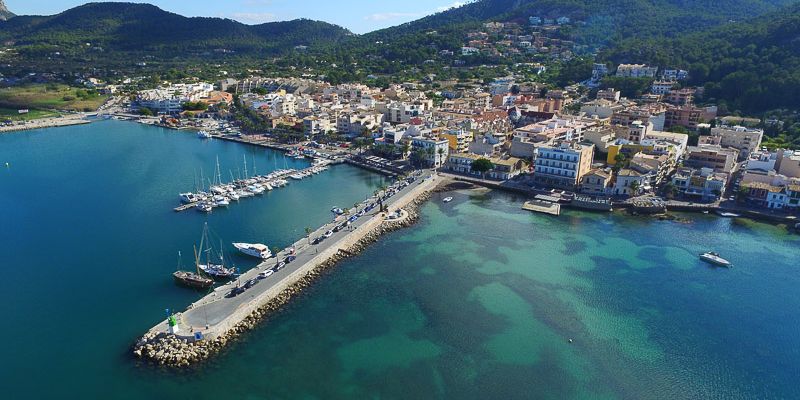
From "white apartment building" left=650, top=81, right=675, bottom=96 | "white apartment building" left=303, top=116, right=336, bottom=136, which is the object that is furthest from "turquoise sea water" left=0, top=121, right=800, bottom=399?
"white apartment building" left=650, top=81, right=675, bottom=96

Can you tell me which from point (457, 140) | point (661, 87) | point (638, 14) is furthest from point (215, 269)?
point (638, 14)

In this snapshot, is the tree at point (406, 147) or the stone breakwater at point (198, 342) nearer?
the stone breakwater at point (198, 342)

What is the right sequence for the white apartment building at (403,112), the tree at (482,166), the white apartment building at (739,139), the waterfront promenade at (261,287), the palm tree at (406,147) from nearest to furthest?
the waterfront promenade at (261,287), the tree at (482,166), the white apartment building at (739,139), the palm tree at (406,147), the white apartment building at (403,112)

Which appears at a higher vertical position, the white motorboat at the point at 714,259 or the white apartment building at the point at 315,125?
the white apartment building at the point at 315,125

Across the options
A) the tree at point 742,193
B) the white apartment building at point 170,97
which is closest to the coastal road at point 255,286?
the tree at point 742,193

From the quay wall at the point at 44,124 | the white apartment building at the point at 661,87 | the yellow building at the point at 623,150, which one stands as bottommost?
the quay wall at the point at 44,124

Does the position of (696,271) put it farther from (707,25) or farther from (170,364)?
(707,25)

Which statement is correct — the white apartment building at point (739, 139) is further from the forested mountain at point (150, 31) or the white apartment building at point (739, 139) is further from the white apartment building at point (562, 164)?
the forested mountain at point (150, 31)

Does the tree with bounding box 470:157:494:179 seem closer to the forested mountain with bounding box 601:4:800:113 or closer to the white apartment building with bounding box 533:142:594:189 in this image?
the white apartment building with bounding box 533:142:594:189
